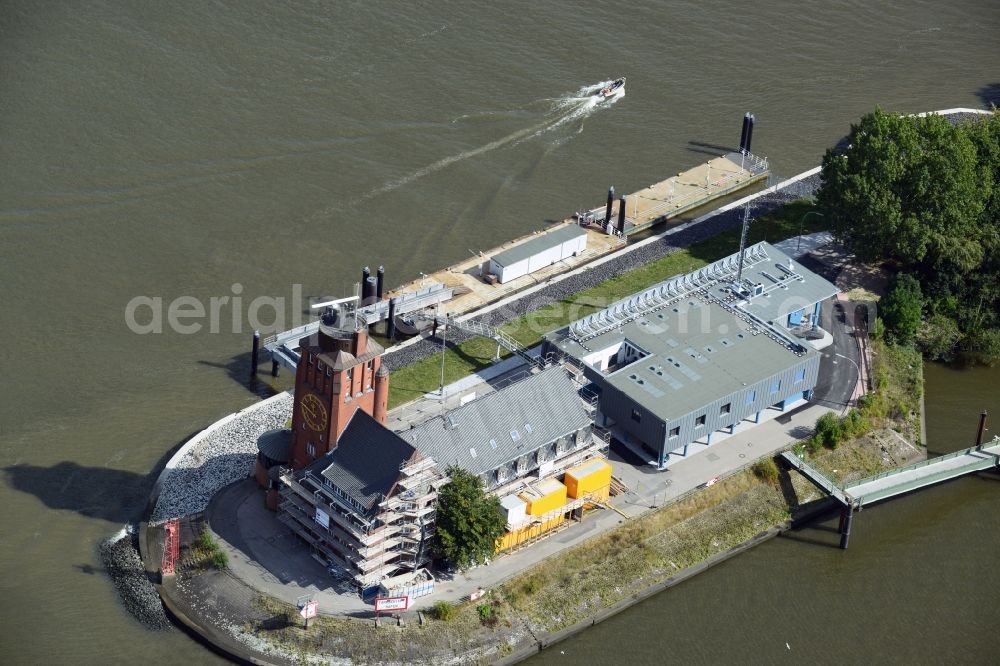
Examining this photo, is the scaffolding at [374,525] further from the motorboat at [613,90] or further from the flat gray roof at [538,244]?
the motorboat at [613,90]

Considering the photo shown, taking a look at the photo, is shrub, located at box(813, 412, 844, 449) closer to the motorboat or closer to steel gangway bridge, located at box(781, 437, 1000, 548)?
steel gangway bridge, located at box(781, 437, 1000, 548)

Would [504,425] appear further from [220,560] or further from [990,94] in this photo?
[990,94]

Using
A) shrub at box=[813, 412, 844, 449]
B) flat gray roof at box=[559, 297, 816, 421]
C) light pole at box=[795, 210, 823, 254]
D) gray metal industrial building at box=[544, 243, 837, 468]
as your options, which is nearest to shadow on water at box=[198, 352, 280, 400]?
gray metal industrial building at box=[544, 243, 837, 468]

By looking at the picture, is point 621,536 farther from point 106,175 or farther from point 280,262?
point 106,175

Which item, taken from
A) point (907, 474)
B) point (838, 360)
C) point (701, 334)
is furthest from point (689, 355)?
point (907, 474)

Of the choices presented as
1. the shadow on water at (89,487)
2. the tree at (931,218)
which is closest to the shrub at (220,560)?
the shadow on water at (89,487)
